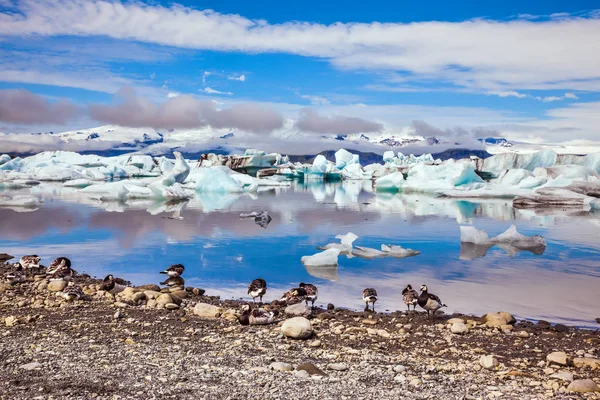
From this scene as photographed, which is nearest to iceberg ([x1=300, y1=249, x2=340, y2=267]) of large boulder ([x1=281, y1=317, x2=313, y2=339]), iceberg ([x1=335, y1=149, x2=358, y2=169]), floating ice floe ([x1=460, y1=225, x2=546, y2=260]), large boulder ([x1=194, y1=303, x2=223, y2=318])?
large boulder ([x1=194, y1=303, x2=223, y2=318])

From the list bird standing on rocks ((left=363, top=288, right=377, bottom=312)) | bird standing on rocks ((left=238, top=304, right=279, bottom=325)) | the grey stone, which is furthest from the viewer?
bird standing on rocks ((left=363, top=288, right=377, bottom=312))

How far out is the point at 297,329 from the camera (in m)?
6.03

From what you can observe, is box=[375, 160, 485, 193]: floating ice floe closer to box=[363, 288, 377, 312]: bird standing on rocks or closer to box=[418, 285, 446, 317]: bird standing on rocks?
box=[363, 288, 377, 312]: bird standing on rocks

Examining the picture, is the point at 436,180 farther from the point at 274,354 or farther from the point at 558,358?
the point at 274,354

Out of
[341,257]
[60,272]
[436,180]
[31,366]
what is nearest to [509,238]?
[341,257]

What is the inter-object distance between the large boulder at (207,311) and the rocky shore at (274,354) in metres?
0.02

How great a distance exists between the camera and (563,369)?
518 cm

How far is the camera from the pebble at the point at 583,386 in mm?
4535

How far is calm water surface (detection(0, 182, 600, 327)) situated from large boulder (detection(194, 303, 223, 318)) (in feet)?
5.59

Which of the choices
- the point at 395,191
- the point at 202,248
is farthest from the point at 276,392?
the point at 395,191

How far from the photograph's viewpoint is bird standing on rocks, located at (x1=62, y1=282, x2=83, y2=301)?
7.65m

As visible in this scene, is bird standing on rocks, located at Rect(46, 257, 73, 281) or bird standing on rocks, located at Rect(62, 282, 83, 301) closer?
bird standing on rocks, located at Rect(62, 282, 83, 301)

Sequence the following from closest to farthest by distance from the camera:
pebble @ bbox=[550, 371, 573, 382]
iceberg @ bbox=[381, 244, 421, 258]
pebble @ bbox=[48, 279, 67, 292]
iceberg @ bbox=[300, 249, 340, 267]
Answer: pebble @ bbox=[550, 371, 573, 382] < pebble @ bbox=[48, 279, 67, 292] < iceberg @ bbox=[300, 249, 340, 267] < iceberg @ bbox=[381, 244, 421, 258]

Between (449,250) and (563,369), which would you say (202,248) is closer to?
(449,250)
